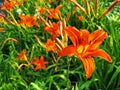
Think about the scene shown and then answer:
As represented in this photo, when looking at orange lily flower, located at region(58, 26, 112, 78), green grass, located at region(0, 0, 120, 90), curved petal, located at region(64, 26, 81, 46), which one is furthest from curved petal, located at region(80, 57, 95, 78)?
green grass, located at region(0, 0, 120, 90)

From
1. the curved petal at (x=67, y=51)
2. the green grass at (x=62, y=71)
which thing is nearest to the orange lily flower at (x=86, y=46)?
the curved petal at (x=67, y=51)

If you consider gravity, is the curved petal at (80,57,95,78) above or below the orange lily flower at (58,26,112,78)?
below

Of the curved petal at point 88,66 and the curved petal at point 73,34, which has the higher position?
the curved petal at point 73,34

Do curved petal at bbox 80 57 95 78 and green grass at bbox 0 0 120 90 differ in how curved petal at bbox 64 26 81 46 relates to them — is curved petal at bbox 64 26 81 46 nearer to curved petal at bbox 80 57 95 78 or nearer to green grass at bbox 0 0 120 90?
curved petal at bbox 80 57 95 78

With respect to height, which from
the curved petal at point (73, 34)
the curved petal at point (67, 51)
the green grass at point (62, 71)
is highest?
the curved petal at point (73, 34)

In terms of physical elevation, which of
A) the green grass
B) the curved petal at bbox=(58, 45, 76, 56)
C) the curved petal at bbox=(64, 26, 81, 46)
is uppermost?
the curved petal at bbox=(64, 26, 81, 46)

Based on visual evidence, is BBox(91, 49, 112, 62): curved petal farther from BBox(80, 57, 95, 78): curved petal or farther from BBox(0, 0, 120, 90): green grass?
BBox(0, 0, 120, 90): green grass

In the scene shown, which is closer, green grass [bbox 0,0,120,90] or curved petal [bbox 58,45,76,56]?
curved petal [bbox 58,45,76,56]

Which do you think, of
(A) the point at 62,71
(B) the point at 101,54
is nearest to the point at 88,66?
(B) the point at 101,54

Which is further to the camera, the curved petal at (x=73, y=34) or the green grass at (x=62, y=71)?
the green grass at (x=62, y=71)

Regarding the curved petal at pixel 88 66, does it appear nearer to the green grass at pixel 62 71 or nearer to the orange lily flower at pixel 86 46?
the orange lily flower at pixel 86 46

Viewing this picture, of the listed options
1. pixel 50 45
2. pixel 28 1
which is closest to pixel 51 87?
pixel 50 45

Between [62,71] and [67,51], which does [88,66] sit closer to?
[67,51]
